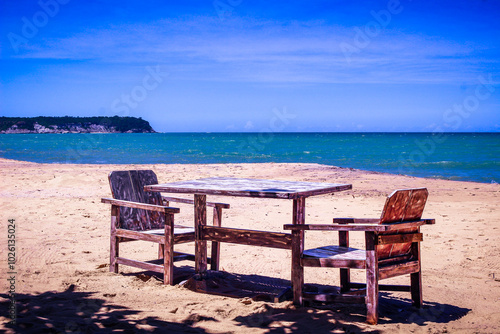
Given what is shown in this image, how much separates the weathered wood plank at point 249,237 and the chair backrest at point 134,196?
110 centimetres

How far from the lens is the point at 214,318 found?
391 centimetres

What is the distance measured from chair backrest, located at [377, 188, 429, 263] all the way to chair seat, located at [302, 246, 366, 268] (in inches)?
7.5

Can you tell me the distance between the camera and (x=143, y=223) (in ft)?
18.3

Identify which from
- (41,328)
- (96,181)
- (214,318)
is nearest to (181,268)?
(214,318)

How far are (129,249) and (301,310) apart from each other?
3.31m

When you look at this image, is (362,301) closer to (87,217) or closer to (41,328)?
(41,328)

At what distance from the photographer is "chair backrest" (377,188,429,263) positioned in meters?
3.76

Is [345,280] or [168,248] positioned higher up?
[168,248]

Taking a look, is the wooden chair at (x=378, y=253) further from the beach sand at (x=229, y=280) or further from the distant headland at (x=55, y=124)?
the distant headland at (x=55, y=124)

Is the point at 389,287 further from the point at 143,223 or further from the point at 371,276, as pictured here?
the point at 143,223

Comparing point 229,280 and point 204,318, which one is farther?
point 229,280

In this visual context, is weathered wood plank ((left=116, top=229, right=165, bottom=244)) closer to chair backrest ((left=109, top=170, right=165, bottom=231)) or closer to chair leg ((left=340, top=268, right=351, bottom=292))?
chair backrest ((left=109, top=170, right=165, bottom=231))

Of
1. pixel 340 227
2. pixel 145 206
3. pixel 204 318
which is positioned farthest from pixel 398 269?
pixel 145 206

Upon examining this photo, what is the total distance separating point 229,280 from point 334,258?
1.62 meters
